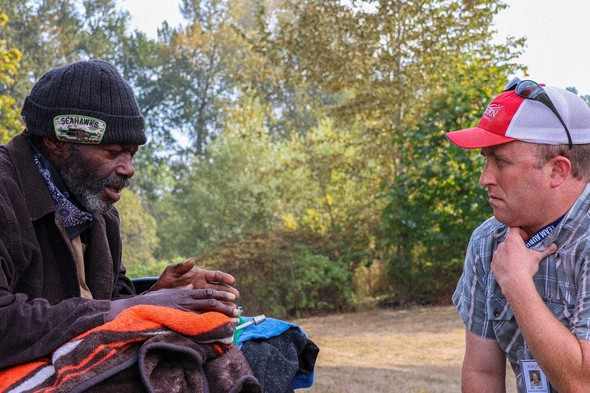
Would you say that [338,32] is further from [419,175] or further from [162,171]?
[162,171]

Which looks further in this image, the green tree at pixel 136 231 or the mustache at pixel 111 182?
the green tree at pixel 136 231

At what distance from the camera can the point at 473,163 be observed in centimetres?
1153

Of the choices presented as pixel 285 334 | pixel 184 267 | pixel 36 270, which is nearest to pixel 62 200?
pixel 36 270

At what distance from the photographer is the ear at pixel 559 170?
8.27ft

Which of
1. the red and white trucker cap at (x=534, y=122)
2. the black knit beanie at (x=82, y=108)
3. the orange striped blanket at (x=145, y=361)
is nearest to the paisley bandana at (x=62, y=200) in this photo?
the black knit beanie at (x=82, y=108)

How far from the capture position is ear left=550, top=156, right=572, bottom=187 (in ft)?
8.27

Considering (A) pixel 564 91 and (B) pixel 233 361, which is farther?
(A) pixel 564 91

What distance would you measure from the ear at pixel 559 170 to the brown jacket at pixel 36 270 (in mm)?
1511

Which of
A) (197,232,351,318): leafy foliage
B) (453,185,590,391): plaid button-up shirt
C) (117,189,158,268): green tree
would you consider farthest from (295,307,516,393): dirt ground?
(117,189,158,268): green tree

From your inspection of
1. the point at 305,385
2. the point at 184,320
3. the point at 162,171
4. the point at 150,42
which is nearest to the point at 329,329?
the point at 305,385

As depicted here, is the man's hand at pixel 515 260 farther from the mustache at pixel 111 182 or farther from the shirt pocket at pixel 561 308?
the mustache at pixel 111 182

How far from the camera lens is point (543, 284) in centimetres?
261

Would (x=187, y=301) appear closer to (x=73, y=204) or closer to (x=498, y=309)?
(x=73, y=204)

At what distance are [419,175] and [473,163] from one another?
89 centimetres
